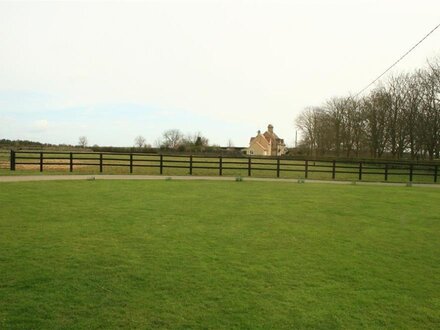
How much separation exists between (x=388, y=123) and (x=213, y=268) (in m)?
47.8

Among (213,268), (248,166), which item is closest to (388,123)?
(248,166)

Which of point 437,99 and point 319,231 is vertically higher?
point 437,99

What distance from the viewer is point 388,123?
47.1m

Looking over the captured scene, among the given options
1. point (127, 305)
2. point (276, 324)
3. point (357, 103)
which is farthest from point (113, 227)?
point (357, 103)

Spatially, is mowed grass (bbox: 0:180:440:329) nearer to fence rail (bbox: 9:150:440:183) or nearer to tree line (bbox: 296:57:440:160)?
fence rail (bbox: 9:150:440:183)

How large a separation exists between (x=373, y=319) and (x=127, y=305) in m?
2.36

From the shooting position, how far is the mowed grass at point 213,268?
351 centimetres

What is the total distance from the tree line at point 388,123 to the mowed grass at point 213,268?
109 ft

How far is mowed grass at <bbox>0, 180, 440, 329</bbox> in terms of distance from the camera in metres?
3.51

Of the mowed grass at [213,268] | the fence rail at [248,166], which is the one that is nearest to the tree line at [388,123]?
the fence rail at [248,166]

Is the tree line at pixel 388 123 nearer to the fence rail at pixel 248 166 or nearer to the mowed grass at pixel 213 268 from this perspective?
the fence rail at pixel 248 166

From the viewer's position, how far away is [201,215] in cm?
850

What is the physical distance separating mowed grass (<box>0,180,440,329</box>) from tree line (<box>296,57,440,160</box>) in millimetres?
33201

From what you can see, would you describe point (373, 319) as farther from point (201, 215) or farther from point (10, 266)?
point (201, 215)
